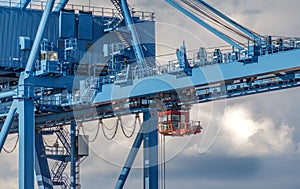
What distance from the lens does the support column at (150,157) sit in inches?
2163

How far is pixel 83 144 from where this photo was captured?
59969mm

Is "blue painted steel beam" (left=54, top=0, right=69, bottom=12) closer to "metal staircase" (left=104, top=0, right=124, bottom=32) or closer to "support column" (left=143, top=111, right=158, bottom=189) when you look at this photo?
"metal staircase" (left=104, top=0, right=124, bottom=32)

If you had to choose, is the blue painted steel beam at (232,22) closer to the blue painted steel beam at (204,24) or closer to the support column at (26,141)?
the blue painted steel beam at (204,24)

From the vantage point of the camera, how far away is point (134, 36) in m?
52.5

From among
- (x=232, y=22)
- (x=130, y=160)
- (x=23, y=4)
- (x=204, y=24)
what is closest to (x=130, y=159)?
(x=130, y=160)

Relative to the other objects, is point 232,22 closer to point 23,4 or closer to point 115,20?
point 115,20

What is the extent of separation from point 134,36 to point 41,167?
13377 millimetres

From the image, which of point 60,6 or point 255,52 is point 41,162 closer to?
point 60,6

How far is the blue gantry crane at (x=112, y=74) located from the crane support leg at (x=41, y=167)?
108 millimetres

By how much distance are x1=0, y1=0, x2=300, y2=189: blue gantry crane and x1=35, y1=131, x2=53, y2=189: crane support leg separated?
0.35 ft

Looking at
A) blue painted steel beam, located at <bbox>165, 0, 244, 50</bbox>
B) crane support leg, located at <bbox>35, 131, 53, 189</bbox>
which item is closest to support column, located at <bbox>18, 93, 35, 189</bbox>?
blue painted steel beam, located at <bbox>165, 0, 244, 50</bbox>

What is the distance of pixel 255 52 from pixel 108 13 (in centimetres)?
1633

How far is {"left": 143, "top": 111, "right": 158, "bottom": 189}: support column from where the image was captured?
54.9 metres

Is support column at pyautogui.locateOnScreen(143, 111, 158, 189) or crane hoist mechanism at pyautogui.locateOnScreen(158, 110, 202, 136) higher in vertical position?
crane hoist mechanism at pyautogui.locateOnScreen(158, 110, 202, 136)
